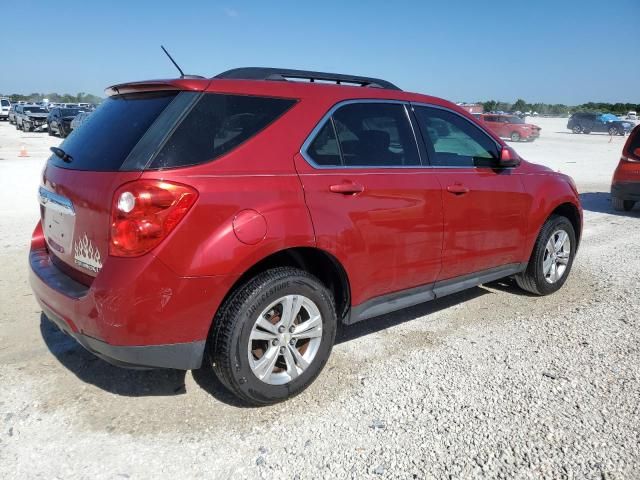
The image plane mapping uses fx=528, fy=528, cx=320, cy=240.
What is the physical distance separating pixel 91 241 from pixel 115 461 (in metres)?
1.06

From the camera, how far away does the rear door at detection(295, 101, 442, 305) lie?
3016 millimetres

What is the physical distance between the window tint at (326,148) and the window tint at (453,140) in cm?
86

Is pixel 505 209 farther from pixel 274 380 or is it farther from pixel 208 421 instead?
pixel 208 421

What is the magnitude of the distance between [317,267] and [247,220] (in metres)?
0.75

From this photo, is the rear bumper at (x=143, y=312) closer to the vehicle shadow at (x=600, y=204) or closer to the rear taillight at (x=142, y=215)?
the rear taillight at (x=142, y=215)

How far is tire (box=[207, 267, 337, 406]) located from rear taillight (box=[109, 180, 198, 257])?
53cm

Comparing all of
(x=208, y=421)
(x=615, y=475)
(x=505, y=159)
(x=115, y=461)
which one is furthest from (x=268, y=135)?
(x=615, y=475)

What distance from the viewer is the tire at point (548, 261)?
4707mm

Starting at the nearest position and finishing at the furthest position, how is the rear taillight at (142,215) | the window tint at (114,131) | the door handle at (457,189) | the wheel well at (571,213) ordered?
the rear taillight at (142,215) < the window tint at (114,131) < the door handle at (457,189) < the wheel well at (571,213)

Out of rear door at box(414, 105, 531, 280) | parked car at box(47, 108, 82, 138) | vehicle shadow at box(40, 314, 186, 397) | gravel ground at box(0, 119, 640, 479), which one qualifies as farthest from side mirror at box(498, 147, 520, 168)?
parked car at box(47, 108, 82, 138)

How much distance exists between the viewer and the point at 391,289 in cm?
350

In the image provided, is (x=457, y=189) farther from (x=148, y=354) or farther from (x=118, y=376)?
(x=118, y=376)

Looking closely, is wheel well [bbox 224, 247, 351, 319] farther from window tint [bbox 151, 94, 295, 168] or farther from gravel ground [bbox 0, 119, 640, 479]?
window tint [bbox 151, 94, 295, 168]

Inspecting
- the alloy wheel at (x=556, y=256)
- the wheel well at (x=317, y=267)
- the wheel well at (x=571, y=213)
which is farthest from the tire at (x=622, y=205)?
the wheel well at (x=317, y=267)
